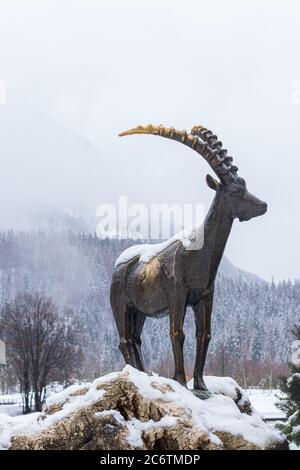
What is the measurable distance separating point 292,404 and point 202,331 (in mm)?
9883

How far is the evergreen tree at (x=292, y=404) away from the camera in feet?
53.6

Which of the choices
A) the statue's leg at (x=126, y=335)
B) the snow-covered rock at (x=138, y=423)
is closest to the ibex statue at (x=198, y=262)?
the statue's leg at (x=126, y=335)

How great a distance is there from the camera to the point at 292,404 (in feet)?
59.0

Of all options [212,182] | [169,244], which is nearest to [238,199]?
[212,182]

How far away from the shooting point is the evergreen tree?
16.3 metres

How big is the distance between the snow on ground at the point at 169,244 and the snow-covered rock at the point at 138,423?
1744 millimetres

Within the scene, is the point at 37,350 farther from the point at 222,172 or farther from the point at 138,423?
the point at 138,423

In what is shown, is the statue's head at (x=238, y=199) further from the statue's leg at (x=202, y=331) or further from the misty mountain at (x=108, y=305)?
the misty mountain at (x=108, y=305)

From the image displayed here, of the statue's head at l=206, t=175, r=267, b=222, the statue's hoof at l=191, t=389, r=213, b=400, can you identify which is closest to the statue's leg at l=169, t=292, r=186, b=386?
the statue's hoof at l=191, t=389, r=213, b=400

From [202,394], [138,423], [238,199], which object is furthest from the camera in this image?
[238,199]

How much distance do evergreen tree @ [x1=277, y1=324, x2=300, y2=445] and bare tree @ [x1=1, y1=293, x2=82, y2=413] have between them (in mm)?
15667

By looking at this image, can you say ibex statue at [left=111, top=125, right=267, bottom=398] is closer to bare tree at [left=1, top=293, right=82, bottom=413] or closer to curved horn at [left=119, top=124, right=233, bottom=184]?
curved horn at [left=119, top=124, right=233, bottom=184]
